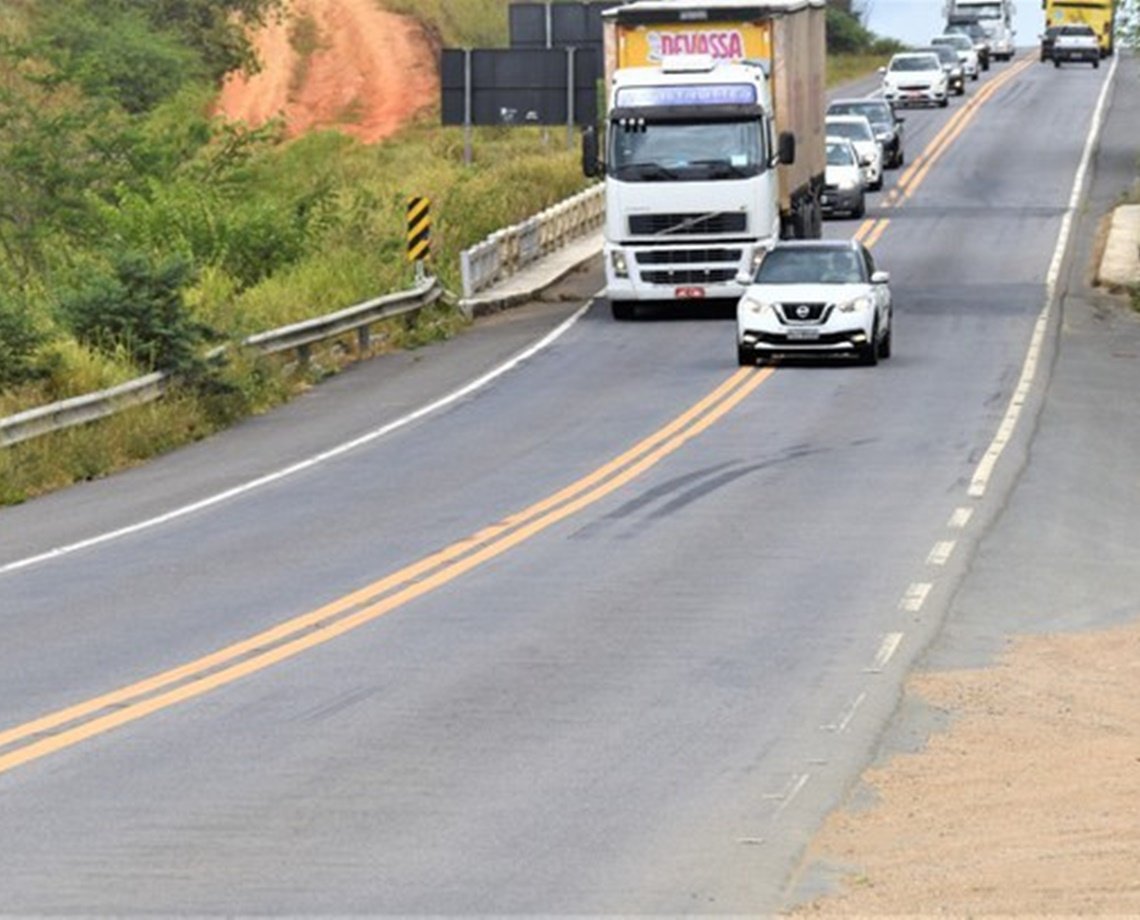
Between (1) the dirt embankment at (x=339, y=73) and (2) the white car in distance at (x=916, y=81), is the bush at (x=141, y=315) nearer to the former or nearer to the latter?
(2) the white car in distance at (x=916, y=81)

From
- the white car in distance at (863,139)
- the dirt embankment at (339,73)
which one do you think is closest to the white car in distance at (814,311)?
the white car in distance at (863,139)

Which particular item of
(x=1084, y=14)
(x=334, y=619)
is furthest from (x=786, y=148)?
(x=1084, y=14)

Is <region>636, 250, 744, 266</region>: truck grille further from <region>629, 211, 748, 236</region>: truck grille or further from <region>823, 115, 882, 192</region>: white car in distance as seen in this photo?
<region>823, 115, 882, 192</region>: white car in distance

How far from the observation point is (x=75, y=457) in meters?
27.8

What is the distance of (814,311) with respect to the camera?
36.2m

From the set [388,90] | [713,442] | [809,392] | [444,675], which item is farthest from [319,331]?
[388,90]

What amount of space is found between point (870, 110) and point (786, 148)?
29.9 metres

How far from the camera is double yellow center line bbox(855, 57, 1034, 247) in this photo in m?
58.1

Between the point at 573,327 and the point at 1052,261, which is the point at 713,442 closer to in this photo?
the point at 573,327

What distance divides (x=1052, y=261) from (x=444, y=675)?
123 ft

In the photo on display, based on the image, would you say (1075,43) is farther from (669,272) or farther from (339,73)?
(669,272)

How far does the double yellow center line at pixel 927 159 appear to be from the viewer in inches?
2286

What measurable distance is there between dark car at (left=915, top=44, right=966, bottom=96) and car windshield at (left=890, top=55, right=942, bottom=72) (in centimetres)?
308

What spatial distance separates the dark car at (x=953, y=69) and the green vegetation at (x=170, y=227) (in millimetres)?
16289
